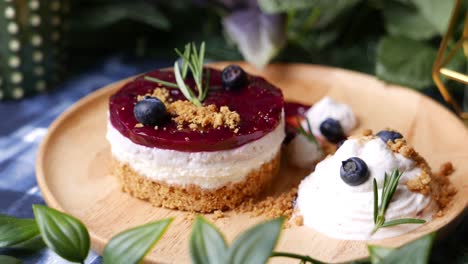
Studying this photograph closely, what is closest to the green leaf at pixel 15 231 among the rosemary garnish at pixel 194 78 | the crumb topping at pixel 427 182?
the rosemary garnish at pixel 194 78

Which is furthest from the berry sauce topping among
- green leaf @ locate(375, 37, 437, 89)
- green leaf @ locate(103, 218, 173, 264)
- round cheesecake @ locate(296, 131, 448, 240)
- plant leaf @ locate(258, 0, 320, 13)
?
green leaf @ locate(375, 37, 437, 89)

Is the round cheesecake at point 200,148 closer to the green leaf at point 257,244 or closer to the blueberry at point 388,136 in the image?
the blueberry at point 388,136

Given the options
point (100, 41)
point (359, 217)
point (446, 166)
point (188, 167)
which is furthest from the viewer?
point (100, 41)

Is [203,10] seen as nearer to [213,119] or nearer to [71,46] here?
[71,46]

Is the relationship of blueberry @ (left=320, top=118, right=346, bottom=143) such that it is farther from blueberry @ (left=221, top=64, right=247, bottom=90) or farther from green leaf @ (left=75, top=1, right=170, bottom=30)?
green leaf @ (left=75, top=1, right=170, bottom=30)

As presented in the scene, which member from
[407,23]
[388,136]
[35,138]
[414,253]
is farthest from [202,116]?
[407,23]

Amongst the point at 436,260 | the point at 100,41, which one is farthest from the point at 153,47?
the point at 436,260
